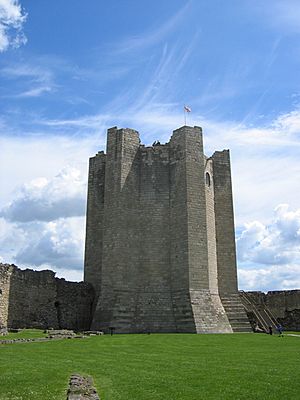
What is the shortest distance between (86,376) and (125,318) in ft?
52.2

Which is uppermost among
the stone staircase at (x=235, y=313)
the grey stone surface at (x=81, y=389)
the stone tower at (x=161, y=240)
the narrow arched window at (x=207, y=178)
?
the narrow arched window at (x=207, y=178)

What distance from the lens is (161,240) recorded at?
87.5ft

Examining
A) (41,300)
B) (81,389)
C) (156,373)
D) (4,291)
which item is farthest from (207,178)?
(81,389)

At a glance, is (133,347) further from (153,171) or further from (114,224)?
(153,171)

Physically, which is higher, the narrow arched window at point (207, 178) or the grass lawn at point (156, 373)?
the narrow arched window at point (207, 178)

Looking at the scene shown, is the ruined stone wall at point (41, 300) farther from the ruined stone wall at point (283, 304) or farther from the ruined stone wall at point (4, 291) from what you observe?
the ruined stone wall at point (283, 304)

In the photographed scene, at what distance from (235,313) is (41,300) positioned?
10.9 meters

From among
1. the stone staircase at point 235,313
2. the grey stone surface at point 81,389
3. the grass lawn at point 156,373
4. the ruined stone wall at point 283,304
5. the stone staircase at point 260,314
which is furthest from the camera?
the ruined stone wall at point 283,304

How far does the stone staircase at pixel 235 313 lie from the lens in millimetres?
25234

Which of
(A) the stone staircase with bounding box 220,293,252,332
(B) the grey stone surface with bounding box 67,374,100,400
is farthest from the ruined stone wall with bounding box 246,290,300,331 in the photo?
(B) the grey stone surface with bounding box 67,374,100,400

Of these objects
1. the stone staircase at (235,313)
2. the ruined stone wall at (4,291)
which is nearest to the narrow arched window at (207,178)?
the stone staircase at (235,313)

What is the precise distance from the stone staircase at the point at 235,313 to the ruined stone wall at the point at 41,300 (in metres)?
8.03

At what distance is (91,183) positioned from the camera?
98.0 ft

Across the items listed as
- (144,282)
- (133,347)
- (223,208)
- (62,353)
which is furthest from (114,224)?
(62,353)
